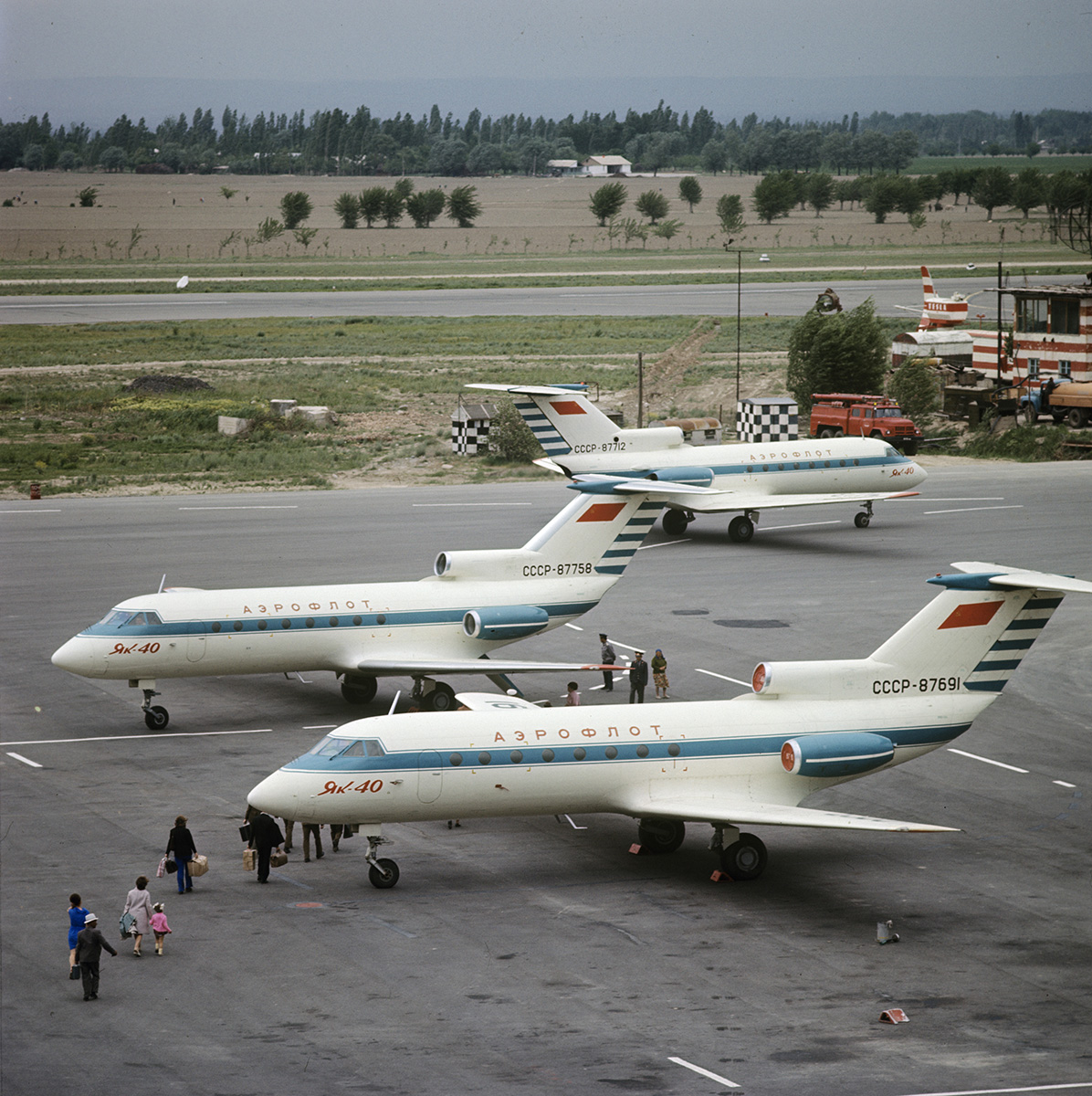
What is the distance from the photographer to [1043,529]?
55656 millimetres

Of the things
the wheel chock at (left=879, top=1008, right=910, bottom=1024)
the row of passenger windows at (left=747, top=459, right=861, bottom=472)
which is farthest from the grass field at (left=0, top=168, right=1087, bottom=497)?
the wheel chock at (left=879, top=1008, right=910, bottom=1024)

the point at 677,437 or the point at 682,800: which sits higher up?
the point at 677,437

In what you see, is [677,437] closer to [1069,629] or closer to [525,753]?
[1069,629]

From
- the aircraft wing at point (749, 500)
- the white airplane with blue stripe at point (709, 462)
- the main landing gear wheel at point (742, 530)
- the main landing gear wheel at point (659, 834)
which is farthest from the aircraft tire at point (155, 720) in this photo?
the main landing gear wheel at point (742, 530)

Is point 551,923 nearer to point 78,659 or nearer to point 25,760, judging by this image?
point 25,760

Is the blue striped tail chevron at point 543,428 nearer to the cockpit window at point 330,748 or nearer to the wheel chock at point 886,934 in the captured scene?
the cockpit window at point 330,748

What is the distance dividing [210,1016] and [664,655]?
875 inches

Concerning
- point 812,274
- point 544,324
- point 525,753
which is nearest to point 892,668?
point 525,753

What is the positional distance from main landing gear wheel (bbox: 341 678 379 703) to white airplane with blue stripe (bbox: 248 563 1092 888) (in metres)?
8.44

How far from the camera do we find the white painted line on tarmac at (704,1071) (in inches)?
714

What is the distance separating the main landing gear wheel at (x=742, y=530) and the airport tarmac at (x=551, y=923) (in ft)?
39.6

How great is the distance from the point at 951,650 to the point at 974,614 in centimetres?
82

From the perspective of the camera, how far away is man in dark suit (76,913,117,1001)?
2031 cm

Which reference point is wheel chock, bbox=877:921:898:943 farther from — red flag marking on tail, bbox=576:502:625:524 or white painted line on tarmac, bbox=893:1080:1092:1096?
red flag marking on tail, bbox=576:502:625:524
